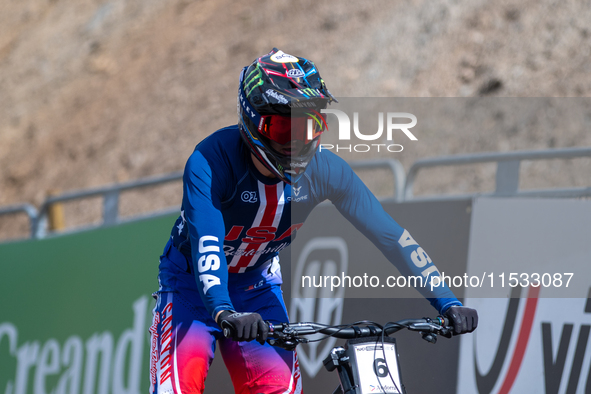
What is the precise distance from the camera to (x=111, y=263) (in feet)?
19.4

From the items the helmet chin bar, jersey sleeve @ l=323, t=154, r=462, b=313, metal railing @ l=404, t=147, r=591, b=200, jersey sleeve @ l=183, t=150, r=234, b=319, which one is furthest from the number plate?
metal railing @ l=404, t=147, r=591, b=200

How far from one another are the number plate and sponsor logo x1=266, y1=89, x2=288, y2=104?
1096 mm

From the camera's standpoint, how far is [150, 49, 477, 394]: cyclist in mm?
2830

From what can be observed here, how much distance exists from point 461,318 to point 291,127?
113 centimetres

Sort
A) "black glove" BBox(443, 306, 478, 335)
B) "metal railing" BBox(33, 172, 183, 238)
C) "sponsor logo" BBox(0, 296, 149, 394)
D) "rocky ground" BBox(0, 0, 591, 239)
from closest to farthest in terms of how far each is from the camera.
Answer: "black glove" BBox(443, 306, 478, 335)
"sponsor logo" BBox(0, 296, 149, 394)
"metal railing" BBox(33, 172, 183, 238)
"rocky ground" BBox(0, 0, 591, 239)

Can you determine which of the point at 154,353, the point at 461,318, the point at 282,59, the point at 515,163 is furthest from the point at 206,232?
the point at 515,163

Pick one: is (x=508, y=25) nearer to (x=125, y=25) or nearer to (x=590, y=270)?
(x=590, y=270)

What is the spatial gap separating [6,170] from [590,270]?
19.6 m

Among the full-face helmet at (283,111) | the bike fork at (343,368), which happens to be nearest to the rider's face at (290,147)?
the full-face helmet at (283,111)

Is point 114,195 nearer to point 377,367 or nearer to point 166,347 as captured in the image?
point 166,347

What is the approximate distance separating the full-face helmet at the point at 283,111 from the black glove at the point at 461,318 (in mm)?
941

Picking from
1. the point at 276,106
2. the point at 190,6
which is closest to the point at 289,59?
the point at 276,106

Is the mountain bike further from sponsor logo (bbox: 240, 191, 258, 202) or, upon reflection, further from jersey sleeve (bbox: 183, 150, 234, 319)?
sponsor logo (bbox: 240, 191, 258, 202)

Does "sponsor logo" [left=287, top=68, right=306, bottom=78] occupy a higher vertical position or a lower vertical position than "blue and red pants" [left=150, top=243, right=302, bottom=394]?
higher
